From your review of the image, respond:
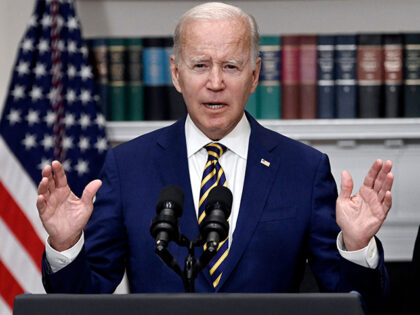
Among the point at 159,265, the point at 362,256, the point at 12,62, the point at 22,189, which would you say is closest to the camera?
the point at 362,256

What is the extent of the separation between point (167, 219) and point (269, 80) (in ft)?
5.63

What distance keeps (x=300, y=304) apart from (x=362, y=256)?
48 centimetres

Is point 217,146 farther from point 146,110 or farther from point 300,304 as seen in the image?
point 146,110

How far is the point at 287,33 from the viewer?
2.90 metres

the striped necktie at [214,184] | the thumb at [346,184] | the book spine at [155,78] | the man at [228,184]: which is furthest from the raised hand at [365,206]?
the book spine at [155,78]

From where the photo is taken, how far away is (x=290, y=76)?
8.75ft

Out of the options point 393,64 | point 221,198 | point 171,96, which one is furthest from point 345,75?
point 221,198

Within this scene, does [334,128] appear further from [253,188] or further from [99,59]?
[253,188]

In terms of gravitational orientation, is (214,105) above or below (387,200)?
above

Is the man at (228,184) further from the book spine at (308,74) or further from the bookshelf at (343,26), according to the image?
the bookshelf at (343,26)

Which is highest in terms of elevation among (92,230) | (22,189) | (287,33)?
(287,33)

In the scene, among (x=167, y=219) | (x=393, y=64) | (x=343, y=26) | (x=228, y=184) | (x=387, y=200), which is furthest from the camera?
(x=343, y=26)

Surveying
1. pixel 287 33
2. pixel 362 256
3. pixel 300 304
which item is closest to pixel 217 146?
pixel 362 256

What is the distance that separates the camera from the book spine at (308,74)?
2.65 m
